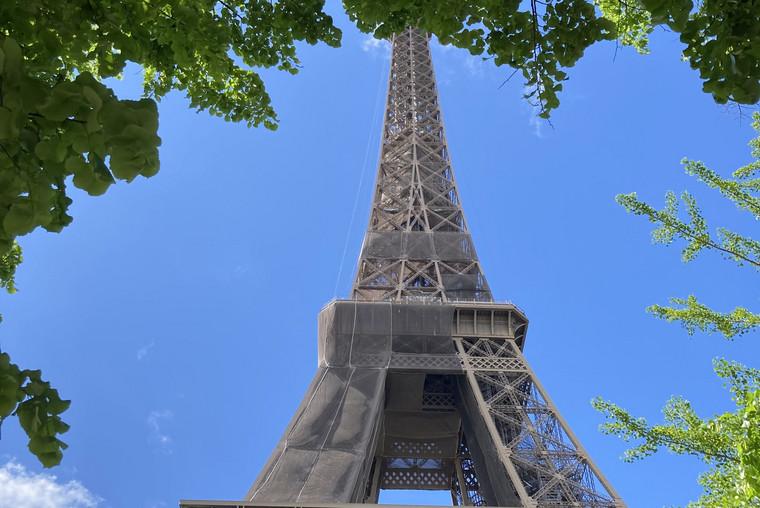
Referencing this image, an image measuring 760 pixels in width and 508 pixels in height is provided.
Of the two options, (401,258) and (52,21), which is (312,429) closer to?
(401,258)

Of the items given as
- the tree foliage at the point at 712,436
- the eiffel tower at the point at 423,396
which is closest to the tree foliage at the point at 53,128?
the tree foliage at the point at 712,436

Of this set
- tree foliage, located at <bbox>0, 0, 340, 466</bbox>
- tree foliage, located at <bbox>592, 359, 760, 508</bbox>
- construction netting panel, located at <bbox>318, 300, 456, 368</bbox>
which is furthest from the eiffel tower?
tree foliage, located at <bbox>0, 0, 340, 466</bbox>

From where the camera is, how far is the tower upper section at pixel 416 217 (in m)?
26.4

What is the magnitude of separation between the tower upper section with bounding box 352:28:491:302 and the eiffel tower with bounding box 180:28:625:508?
81 millimetres

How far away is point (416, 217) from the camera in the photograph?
3108 cm

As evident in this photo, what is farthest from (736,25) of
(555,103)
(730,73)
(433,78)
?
(433,78)

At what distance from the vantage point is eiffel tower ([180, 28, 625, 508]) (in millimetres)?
16766

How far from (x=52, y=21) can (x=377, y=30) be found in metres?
3.28

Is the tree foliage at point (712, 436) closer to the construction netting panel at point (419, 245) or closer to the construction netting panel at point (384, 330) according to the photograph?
the construction netting panel at point (384, 330)

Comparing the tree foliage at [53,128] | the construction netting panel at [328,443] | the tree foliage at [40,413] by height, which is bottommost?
the tree foliage at [40,413]

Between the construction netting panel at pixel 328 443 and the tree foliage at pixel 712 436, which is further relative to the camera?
the construction netting panel at pixel 328 443

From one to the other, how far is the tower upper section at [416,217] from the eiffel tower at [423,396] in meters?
0.08

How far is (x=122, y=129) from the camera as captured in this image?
5.76 feet

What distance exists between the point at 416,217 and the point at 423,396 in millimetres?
10135
